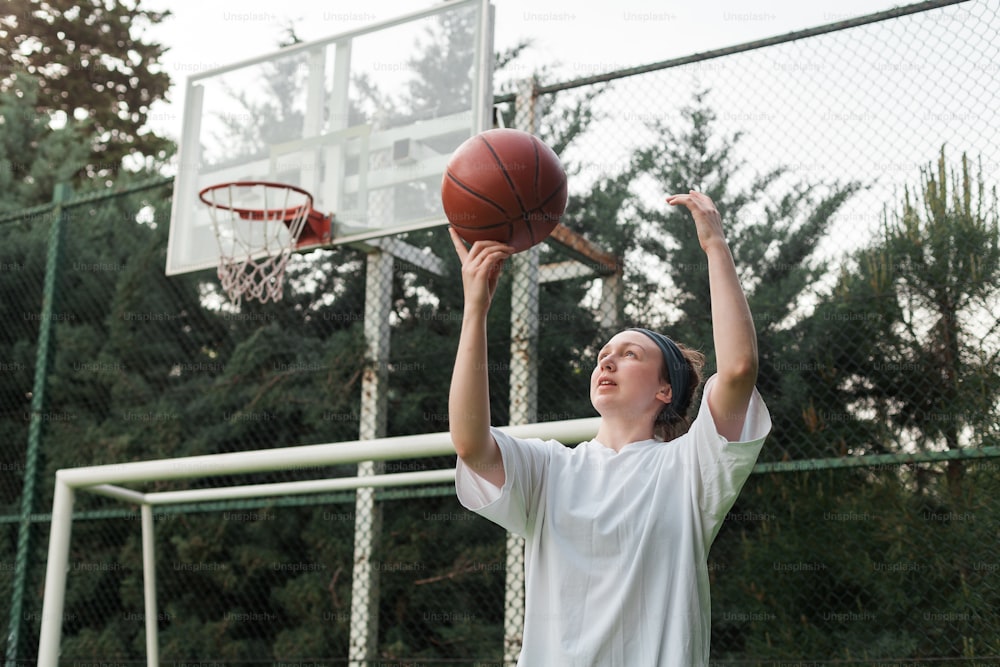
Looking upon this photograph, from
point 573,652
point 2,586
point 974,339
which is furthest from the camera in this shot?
point 2,586

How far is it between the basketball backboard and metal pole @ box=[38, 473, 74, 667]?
1.88m

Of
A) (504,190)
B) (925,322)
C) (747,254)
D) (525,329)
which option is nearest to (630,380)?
(504,190)

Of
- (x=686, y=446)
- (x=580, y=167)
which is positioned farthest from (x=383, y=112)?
(x=686, y=446)

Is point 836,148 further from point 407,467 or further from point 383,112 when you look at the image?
point 407,467

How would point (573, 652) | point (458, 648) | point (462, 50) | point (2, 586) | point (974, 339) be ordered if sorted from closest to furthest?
point (573, 652) < point (974, 339) < point (462, 50) < point (458, 648) < point (2, 586)

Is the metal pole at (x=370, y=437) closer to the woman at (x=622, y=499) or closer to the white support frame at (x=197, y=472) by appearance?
the white support frame at (x=197, y=472)

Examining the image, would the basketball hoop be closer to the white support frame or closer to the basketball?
the white support frame

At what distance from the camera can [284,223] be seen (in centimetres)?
475

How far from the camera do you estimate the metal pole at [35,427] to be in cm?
443

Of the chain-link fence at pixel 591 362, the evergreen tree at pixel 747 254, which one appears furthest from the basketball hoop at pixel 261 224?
the evergreen tree at pixel 747 254

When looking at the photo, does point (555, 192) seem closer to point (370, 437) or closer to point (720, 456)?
point (720, 456)

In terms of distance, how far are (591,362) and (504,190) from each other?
119 inches

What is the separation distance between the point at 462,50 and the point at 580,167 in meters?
1.42

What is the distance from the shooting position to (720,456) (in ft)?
5.10
